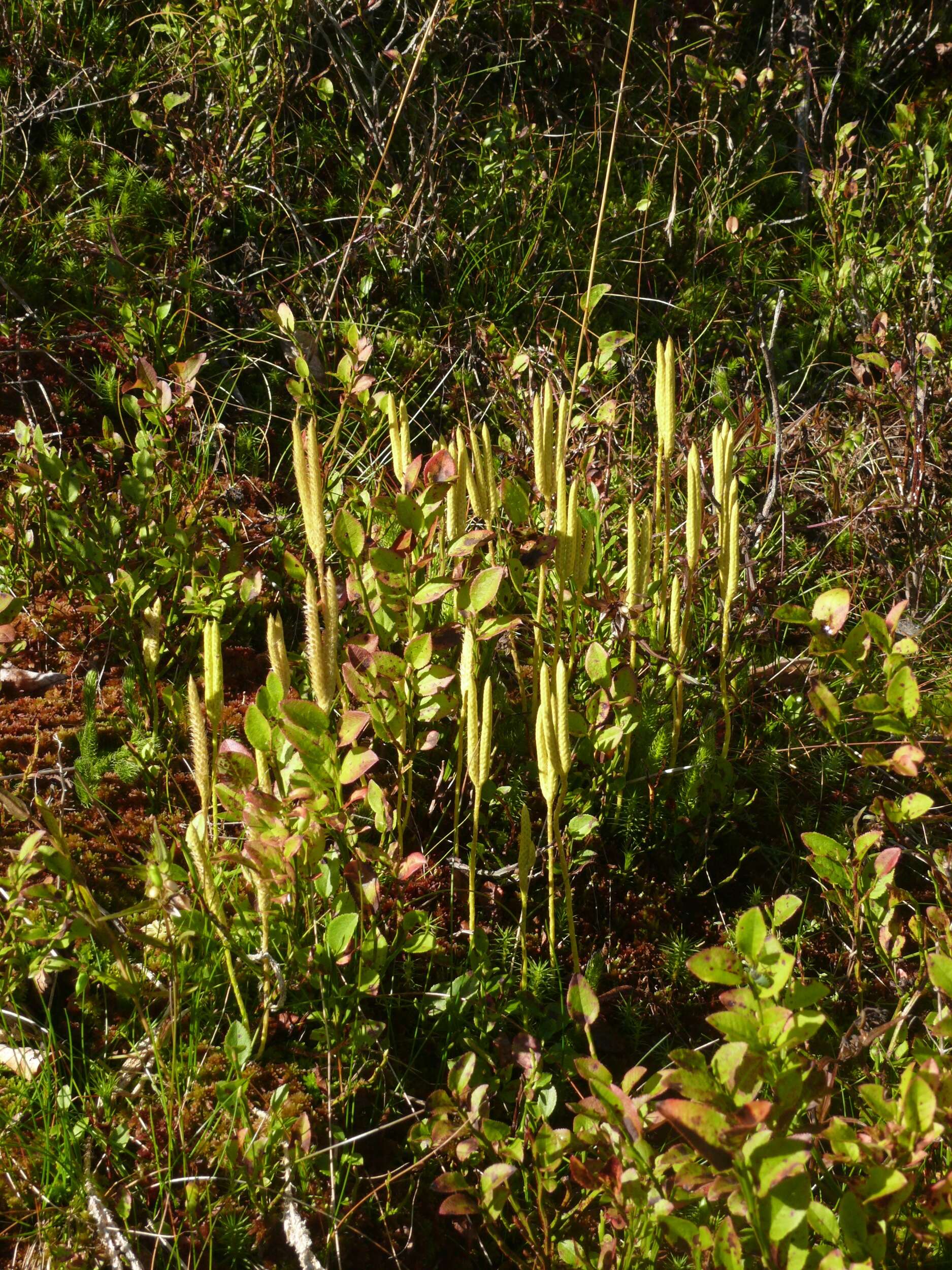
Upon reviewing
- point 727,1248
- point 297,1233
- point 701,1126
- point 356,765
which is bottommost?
point 297,1233

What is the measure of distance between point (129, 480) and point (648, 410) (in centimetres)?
164

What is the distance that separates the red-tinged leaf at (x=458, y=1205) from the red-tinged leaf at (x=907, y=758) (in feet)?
2.90

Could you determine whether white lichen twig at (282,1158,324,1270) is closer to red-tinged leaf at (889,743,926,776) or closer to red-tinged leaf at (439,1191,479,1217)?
red-tinged leaf at (439,1191,479,1217)

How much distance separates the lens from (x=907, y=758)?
166 centimetres

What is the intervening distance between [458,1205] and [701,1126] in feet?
1.43

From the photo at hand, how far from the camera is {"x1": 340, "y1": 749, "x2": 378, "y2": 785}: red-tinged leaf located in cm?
158

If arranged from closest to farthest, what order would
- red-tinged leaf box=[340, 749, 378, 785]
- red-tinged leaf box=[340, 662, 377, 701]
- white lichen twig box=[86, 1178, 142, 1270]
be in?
white lichen twig box=[86, 1178, 142, 1270], red-tinged leaf box=[340, 749, 378, 785], red-tinged leaf box=[340, 662, 377, 701]

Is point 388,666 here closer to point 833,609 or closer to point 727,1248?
point 833,609

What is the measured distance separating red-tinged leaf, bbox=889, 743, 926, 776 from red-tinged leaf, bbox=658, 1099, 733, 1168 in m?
0.67

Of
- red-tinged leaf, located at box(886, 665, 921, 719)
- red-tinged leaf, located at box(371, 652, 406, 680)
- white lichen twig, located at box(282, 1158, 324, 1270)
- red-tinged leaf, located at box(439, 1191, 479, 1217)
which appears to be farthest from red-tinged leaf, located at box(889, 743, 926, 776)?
white lichen twig, located at box(282, 1158, 324, 1270)

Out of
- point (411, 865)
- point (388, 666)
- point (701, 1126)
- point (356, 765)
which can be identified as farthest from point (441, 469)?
point (701, 1126)

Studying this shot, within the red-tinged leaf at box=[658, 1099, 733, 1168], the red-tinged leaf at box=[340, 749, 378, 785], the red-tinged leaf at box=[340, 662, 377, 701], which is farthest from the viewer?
the red-tinged leaf at box=[340, 662, 377, 701]

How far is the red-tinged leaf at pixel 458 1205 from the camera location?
4.69 ft

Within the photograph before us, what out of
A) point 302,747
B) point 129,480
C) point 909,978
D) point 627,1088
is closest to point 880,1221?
point 627,1088
